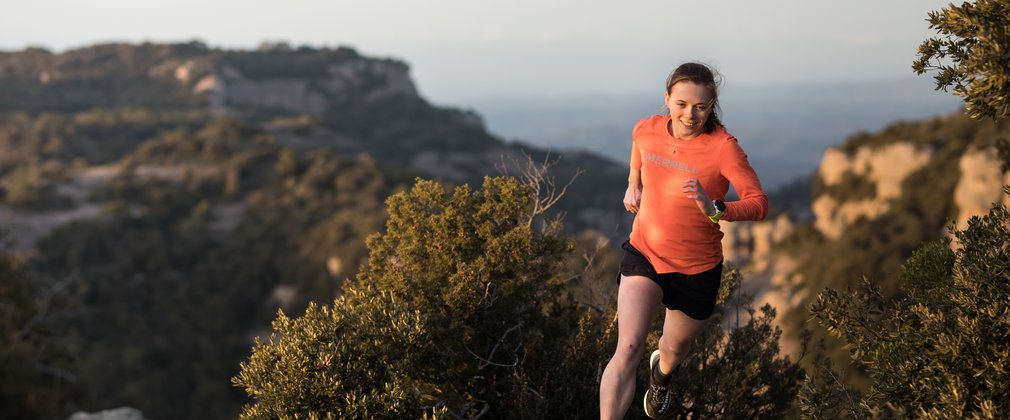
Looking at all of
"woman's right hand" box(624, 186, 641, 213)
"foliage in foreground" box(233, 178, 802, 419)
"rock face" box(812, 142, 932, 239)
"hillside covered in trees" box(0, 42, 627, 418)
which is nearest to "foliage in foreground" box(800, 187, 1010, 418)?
"foliage in foreground" box(233, 178, 802, 419)

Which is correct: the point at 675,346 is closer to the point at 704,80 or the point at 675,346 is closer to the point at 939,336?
the point at 939,336

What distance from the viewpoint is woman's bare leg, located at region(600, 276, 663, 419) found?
4.19m

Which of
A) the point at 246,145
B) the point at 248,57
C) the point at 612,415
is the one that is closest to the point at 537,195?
the point at 612,415

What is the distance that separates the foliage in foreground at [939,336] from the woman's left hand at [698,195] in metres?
1.33

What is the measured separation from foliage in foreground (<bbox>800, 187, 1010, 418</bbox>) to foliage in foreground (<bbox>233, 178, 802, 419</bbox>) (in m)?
1.25

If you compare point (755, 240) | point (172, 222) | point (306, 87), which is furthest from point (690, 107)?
point (306, 87)

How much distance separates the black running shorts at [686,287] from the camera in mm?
4219

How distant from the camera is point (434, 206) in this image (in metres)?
6.34

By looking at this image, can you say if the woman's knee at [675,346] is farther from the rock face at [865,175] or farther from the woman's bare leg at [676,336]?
the rock face at [865,175]

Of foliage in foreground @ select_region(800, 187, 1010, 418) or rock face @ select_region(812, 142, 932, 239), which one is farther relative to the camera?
rock face @ select_region(812, 142, 932, 239)

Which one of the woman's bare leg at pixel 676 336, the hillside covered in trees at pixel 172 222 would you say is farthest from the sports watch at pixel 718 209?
the hillside covered in trees at pixel 172 222

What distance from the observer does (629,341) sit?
417cm

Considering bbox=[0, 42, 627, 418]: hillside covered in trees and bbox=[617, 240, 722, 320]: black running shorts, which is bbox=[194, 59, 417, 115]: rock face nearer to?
bbox=[0, 42, 627, 418]: hillside covered in trees

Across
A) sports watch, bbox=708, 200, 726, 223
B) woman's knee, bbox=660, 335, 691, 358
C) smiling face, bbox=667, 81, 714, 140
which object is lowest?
woman's knee, bbox=660, 335, 691, 358
